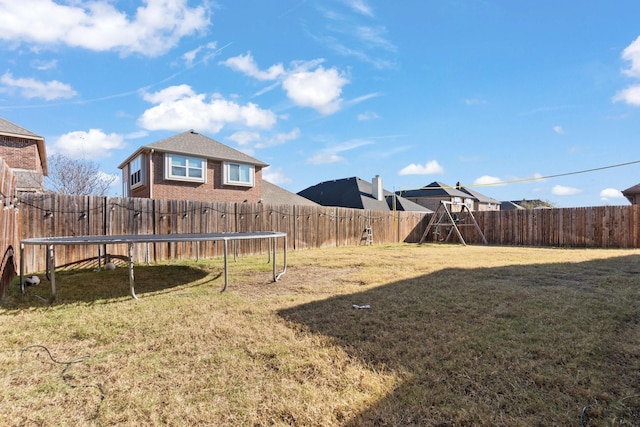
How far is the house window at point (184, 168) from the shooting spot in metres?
15.3

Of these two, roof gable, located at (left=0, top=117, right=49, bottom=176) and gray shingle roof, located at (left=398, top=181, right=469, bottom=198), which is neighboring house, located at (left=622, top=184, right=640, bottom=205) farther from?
roof gable, located at (left=0, top=117, right=49, bottom=176)

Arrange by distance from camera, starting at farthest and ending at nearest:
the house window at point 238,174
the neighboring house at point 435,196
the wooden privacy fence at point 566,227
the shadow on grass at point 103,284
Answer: the neighboring house at point 435,196 → the house window at point 238,174 → the wooden privacy fence at point 566,227 → the shadow on grass at point 103,284

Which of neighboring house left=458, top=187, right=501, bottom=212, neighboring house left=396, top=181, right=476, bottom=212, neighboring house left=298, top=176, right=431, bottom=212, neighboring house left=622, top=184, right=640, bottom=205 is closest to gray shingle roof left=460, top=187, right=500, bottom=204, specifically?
neighboring house left=458, top=187, right=501, bottom=212

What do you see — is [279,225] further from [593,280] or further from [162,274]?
[593,280]

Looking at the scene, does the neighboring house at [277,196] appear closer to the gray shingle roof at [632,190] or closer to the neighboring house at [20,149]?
the neighboring house at [20,149]

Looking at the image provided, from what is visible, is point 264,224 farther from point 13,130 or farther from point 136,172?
point 13,130

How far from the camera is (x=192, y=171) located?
1591cm

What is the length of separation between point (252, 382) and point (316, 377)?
397mm

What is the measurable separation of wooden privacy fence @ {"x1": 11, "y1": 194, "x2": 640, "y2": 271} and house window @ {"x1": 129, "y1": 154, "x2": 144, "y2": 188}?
320 inches

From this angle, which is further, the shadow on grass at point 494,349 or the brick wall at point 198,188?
the brick wall at point 198,188

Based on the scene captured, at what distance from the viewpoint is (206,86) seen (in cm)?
1293

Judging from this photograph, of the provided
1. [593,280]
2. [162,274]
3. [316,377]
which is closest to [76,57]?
[162,274]

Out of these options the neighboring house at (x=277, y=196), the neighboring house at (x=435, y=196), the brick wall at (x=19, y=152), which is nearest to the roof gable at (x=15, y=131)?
the brick wall at (x=19, y=152)

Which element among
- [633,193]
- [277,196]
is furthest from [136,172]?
[633,193]
